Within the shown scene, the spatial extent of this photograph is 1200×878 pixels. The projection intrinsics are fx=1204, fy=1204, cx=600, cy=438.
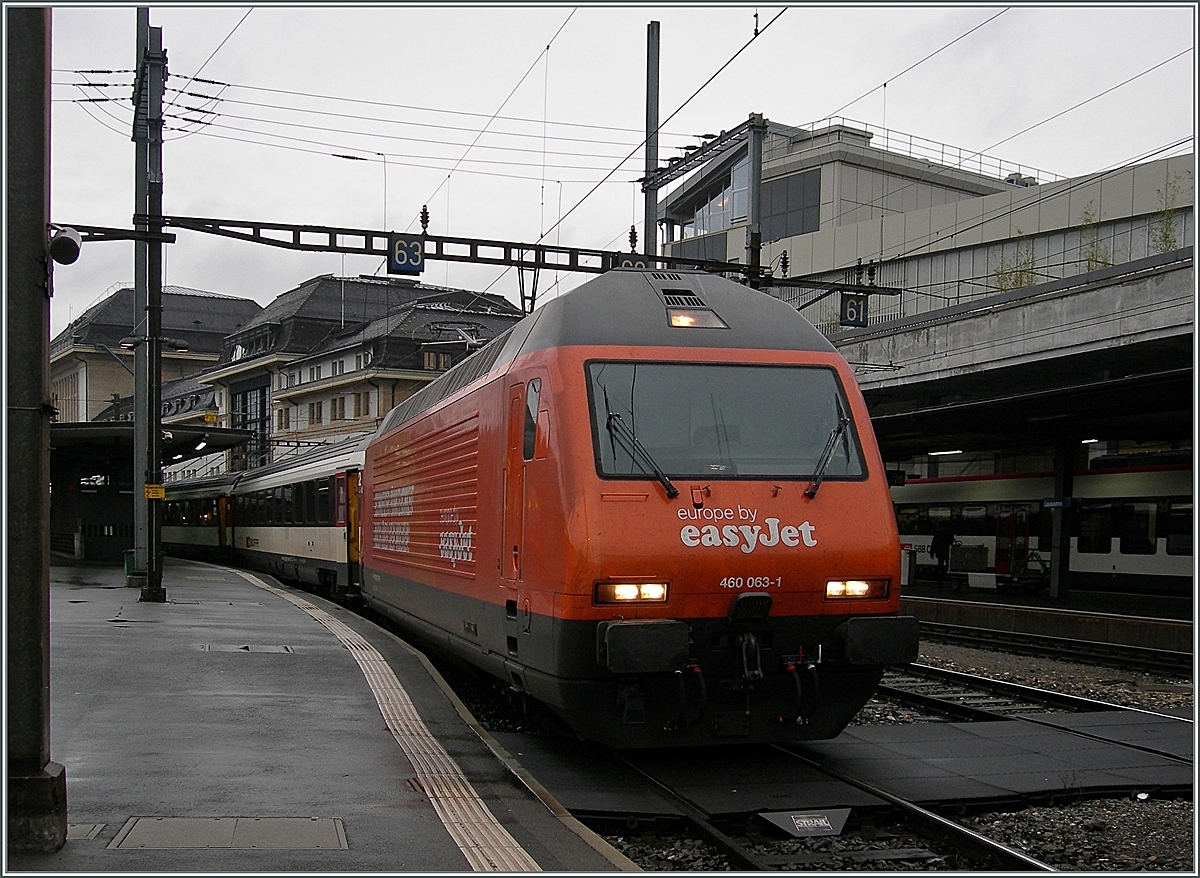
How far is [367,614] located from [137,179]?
934cm

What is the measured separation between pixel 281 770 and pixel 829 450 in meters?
4.28

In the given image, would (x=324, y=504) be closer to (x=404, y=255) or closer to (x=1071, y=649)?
(x=404, y=255)

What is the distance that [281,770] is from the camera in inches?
302

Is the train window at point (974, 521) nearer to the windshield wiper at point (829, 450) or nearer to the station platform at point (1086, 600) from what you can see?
the station platform at point (1086, 600)

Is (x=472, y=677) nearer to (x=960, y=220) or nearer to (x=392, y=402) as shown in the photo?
(x=960, y=220)

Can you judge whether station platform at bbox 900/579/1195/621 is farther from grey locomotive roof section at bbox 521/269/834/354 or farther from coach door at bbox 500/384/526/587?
coach door at bbox 500/384/526/587

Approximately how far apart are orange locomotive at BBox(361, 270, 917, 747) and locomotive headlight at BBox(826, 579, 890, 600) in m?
0.01

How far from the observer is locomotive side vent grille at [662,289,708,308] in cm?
912

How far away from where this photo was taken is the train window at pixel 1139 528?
25281 mm

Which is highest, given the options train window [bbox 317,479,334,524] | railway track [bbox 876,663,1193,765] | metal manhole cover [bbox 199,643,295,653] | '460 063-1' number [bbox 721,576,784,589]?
train window [bbox 317,479,334,524]

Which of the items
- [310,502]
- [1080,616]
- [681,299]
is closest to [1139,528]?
[1080,616]

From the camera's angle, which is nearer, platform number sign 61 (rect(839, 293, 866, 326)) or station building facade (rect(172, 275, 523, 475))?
platform number sign 61 (rect(839, 293, 866, 326))

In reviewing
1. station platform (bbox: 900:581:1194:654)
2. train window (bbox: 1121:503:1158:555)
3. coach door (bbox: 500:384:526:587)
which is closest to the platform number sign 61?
station platform (bbox: 900:581:1194:654)

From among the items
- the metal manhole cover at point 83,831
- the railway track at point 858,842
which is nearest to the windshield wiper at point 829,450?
the railway track at point 858,842
